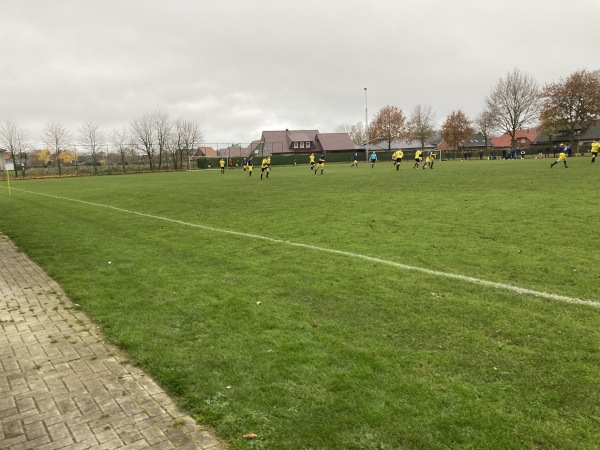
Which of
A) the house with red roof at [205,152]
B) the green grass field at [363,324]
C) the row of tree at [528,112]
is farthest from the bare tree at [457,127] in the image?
the green grass field at [363,324]

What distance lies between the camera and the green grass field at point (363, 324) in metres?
2.91

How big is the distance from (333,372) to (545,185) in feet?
52.5

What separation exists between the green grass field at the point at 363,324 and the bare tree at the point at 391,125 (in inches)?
3124

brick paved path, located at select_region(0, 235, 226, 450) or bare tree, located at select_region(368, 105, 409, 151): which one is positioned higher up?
bare tree, located at select_region(368, 105, 409, 151)

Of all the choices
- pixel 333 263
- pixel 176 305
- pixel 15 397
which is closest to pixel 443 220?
pixel 333 263

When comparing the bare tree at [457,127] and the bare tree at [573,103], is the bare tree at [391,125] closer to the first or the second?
the bare tree at [457,127]

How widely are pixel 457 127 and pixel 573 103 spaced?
2003 centimetres

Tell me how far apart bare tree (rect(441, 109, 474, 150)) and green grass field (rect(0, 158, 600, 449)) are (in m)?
75.5

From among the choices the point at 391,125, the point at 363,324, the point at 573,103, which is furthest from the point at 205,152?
the point at 363,324

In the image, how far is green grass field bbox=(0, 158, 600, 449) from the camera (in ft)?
9.56

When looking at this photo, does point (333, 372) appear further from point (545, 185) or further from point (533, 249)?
point (545, 185)

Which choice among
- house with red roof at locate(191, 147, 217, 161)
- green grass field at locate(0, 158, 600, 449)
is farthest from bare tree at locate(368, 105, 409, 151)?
green grass field at locate(0, 158, 600, 449)

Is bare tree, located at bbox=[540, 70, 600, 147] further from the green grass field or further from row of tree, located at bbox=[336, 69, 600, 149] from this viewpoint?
the green grass field

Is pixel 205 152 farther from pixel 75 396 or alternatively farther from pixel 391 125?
pixel 75 396
